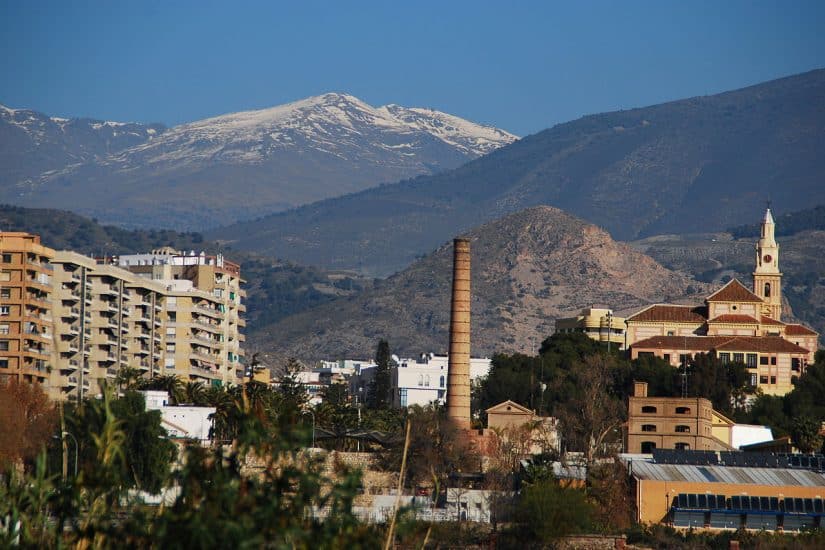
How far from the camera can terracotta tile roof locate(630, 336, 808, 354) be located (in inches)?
6265

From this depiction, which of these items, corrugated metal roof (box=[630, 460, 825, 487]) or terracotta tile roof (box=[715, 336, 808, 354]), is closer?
corrugated metal roof (box=[630, 460, 825, 487])

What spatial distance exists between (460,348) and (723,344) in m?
39.3

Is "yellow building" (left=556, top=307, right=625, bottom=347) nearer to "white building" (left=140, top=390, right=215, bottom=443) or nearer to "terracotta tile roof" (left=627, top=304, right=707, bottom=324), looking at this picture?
"terracotta tile roof" (left=627, top=304, right=707, bottom=324)

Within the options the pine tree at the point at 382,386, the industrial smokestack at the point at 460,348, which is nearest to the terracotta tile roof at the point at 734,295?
the pine tree at the point at 382,386

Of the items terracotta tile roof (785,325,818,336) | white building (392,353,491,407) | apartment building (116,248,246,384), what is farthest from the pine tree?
terracotta tile roof (785,325,818,336)

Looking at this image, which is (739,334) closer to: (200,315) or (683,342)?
(683,342)

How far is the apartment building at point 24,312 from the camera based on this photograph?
134 m

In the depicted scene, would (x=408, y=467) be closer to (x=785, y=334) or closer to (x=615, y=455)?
(x=615, y=455)

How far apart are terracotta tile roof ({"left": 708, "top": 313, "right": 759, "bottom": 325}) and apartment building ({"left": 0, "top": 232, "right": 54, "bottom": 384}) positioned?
202ft

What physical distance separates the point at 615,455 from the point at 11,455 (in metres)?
33.6

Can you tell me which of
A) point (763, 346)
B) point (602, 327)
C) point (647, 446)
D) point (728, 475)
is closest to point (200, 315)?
point (602, 327)

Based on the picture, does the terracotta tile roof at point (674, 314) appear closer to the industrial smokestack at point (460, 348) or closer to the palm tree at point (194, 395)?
the industrial smokestack at point (460, 348)

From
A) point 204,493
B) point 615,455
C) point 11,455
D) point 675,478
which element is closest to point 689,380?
point 615,455

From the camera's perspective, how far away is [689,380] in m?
145
